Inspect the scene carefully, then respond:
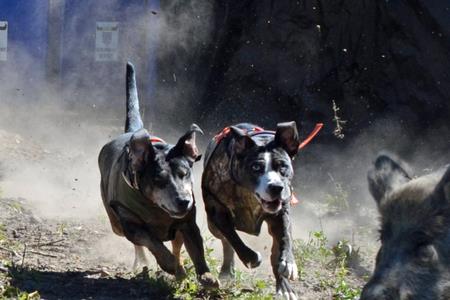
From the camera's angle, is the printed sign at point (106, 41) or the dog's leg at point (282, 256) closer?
the dog's leg at point (282, 256)

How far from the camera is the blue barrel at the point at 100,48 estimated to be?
45.0 ft

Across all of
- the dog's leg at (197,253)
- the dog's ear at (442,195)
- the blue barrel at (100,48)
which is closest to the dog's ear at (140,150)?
the dog's leg at (197,253)

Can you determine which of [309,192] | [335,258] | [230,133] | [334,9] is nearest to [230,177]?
[230,133]

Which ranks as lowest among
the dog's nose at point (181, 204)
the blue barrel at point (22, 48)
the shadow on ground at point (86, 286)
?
the shadow on ground at point (86, 286)

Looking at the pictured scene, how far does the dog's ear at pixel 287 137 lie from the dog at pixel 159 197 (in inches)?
22.7

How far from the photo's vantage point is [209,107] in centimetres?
1338

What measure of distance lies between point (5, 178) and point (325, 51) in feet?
12.9

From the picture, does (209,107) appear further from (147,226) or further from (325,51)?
(147,226)

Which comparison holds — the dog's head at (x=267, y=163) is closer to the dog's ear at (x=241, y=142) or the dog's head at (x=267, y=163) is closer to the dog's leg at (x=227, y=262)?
the dog's ear at (x=241, y=142)

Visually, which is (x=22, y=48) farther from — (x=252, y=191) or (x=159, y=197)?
(x=252, y=191)

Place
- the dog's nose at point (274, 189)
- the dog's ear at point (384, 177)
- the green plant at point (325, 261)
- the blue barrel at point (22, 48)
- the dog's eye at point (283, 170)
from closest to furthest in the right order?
the dog's ear at point (384, 177)
the dog's nose at point (274, 189)
the dog's eye at point (283, 170)
the green plant at point (325, 261)
the blue barrel at point (22, 48)

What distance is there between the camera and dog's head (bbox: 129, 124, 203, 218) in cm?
729

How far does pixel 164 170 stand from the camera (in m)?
7.39

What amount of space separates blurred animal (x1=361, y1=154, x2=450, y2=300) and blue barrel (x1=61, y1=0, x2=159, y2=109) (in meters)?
8.97
